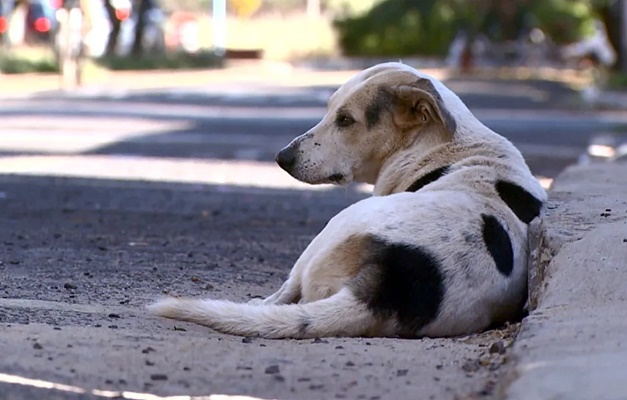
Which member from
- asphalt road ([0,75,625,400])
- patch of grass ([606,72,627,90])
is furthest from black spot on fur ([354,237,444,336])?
patch of grass ([606,72,627,90])

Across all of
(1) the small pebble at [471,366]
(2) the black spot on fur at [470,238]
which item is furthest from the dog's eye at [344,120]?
(1) the small pebble at [471,366]

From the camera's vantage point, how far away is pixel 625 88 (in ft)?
107

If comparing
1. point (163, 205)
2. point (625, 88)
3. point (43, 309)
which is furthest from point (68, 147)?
point (625, 88)

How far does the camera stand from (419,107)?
6.58 meters

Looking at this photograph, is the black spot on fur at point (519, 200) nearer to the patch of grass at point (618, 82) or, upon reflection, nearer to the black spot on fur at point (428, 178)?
the black spot on fur at point (428, 178)

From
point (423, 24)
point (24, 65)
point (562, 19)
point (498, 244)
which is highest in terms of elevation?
point (498, 244)

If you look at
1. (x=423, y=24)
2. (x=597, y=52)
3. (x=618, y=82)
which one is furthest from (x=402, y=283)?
(x=423, y=24)

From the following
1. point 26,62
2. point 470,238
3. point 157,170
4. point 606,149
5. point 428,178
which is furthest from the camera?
point 26,62

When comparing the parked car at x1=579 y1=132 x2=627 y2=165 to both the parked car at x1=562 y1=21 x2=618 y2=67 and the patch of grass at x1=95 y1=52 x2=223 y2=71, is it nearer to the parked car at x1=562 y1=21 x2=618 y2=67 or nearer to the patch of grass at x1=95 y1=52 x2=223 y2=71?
the parked car at x1=562 y1=21 x2=618 y2=67

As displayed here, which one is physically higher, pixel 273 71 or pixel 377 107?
pixel 377 107

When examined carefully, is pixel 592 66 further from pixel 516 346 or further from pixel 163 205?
pixel 516 346

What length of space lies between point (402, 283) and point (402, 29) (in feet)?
180

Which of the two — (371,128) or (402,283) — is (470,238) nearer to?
(402,283)

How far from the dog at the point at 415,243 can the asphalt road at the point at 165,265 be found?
0.11 meters
